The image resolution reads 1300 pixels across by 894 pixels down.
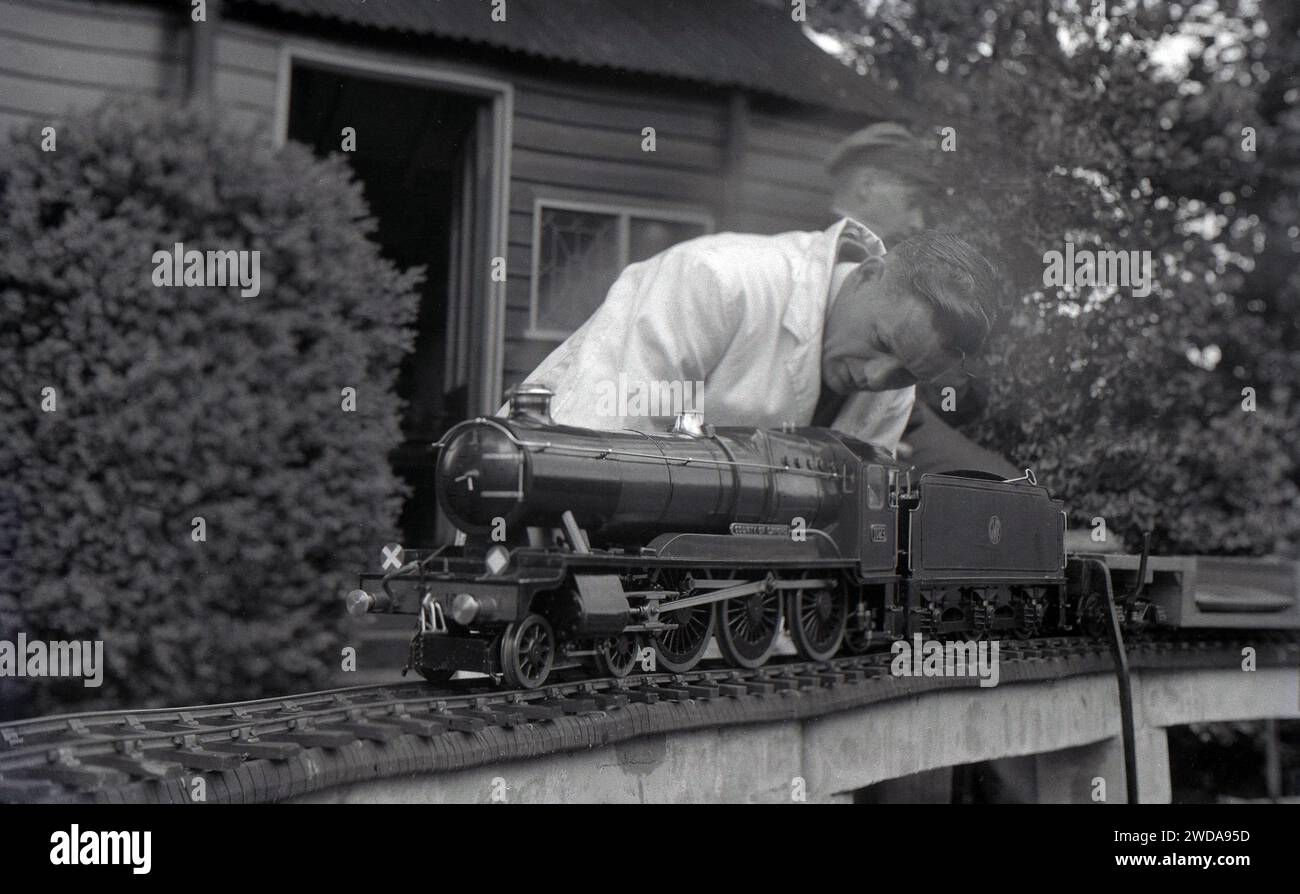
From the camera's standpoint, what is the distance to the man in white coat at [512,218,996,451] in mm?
3299

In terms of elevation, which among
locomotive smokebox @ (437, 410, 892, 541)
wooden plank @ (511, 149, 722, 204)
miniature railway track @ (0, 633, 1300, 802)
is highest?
Answer: wooden plank @ (511, 149, 722, 204)

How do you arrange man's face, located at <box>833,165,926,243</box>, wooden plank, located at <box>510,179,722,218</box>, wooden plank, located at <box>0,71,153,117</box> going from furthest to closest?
man's face, located at <box>833,165,926,243</box>, wooden plank, located at <box>510,179,722,218</box>, wooden plank, located at <box>0,71,153,117</box>

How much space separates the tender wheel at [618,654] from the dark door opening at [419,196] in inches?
51.0

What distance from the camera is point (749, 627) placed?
3994mm

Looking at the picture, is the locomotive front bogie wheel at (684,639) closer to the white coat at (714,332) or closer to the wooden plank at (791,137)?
the white coat at (714,332)

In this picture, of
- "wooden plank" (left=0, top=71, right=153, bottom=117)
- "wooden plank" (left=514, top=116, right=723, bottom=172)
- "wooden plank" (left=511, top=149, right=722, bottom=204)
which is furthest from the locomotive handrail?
"wooden plank" (left=0, top=71, right=153, bottom=117)

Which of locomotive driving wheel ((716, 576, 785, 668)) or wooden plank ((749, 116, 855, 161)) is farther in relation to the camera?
wooden plank ((749, 116, 855, 161))

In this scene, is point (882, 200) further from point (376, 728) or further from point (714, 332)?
point (376, 728)

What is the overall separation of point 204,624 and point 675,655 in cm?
212

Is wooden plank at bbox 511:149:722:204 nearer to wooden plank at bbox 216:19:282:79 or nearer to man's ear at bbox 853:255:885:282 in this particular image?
wooden plank at bbox 216:19:282:79

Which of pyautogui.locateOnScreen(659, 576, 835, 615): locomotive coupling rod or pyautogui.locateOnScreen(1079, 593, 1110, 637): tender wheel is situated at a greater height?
pyautogui.locateOnScreen(659, 576, 835, 615): locomotive coupling rod

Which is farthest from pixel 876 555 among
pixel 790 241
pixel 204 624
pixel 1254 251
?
pixel 204 624

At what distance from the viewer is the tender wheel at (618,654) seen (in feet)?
11.3

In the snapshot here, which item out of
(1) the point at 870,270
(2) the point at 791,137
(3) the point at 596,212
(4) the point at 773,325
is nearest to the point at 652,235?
(3) the point at 596,212
